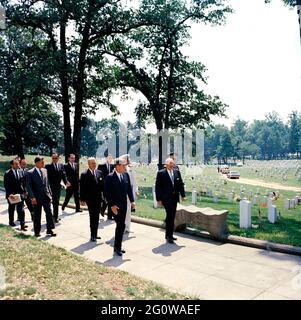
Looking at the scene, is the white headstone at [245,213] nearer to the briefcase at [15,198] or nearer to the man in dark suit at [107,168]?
the man in dark suit at [107,168]

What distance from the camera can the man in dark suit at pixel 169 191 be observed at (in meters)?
7.82

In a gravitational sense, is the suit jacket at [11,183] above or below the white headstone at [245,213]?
above

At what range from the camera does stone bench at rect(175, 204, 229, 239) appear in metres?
7.92

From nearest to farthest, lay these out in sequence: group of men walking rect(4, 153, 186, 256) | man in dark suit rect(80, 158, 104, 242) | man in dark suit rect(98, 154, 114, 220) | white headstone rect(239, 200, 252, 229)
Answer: group of men walking rect(4, 153, 186, 256)
man in dark suit rect(80, 158, 104, 242)
white headstone rect(239, 200, 252, 229)
man in dark suit rect(98, 154, 114, 220)

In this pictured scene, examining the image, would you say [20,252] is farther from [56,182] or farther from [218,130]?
[218,130]

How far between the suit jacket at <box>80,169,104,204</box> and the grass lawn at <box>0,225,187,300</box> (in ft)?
4.91

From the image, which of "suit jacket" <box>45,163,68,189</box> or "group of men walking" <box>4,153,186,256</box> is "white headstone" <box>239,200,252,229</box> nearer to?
"group of men walking" <box>4,153,186,256</box>

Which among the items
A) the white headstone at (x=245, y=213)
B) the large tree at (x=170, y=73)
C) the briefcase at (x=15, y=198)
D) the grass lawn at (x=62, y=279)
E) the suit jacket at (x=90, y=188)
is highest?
the large tree at (x=170, y=73)

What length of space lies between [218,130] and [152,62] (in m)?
102

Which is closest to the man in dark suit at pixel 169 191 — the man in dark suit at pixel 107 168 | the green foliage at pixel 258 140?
the man in dark suit at pixel 107 168

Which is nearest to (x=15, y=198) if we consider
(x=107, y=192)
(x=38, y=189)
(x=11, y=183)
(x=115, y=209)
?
(x=11, y=183)

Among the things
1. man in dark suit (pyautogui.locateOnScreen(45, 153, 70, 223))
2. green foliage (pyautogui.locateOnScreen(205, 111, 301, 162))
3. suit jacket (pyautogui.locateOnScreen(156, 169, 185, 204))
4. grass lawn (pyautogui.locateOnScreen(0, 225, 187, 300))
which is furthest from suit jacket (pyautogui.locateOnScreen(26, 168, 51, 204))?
green foliage (pyautogui.locateOnScreen(205, 111, 301, 162))

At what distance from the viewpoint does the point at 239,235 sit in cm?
Answer: 816

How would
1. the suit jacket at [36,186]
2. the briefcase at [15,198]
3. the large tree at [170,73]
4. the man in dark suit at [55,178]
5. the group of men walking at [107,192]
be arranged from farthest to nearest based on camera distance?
the large tree at [170,73] < the man in dark suit at [55,178] < the briefcase at [15,198] < the suit jacket at [36,186] < the group of men walking at [107,192]
